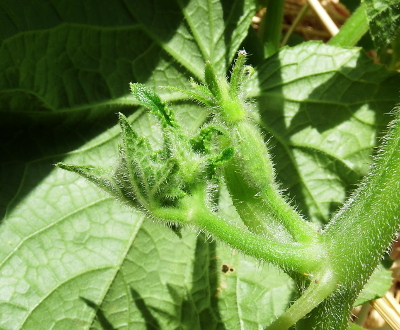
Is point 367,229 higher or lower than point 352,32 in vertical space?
lower

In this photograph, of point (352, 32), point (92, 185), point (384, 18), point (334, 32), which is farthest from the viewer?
point (334, 32)

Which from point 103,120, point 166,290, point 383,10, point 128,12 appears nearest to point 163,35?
point 128,12

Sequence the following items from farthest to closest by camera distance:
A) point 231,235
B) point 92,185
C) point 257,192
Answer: point 92,185 < point 257,192 < point 231,235

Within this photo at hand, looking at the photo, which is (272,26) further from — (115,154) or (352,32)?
(115,154)

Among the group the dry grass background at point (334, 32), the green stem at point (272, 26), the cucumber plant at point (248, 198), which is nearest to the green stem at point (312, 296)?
the cucumber plant at point (248, 198)

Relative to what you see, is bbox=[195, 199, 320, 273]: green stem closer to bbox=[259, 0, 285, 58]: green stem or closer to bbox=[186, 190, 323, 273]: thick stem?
bbox=[186, 190, 323, 273]: thick stem

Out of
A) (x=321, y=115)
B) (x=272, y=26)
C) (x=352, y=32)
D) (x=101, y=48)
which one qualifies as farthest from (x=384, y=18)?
(x=101, y=48)
